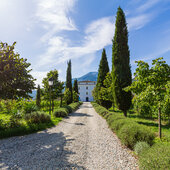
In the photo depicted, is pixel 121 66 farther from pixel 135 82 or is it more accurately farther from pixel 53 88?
pixel 53 88

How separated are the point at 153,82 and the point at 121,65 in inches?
201

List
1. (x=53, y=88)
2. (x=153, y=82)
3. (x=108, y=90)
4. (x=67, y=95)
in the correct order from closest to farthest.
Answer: (x=153, y=82) < (x=108, y=90) < (x=53, y=88) < (x=67, y=95)

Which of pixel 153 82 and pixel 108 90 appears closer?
pixel 153 82

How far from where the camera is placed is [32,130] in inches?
250

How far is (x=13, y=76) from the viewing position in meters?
6.14

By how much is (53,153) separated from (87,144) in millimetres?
1543

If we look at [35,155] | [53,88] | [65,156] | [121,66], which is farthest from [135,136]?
[53,88]

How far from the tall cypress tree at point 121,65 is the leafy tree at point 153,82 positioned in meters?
4.19

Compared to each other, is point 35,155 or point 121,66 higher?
point 121,66

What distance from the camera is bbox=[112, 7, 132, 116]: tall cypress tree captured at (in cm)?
1012

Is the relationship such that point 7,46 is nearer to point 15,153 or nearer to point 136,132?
point 15,153

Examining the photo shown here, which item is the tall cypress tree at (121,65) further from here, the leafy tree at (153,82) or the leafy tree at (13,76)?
the leafy tree at (13,76)

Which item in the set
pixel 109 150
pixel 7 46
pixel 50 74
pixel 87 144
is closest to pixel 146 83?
pixel 109 150

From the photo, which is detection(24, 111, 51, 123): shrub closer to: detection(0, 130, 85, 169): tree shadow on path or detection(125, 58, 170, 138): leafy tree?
detection(0, 130, 85, 169): tree shadow on path
